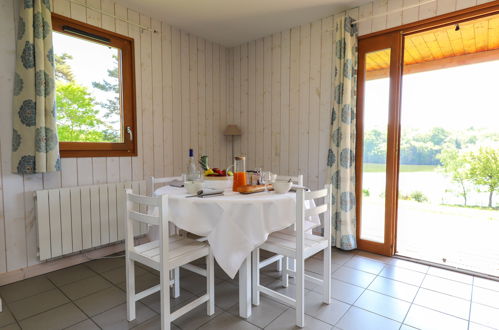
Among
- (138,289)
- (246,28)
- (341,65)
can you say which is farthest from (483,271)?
(246,28)

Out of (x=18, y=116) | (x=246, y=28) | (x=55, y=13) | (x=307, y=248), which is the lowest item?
(x=307, y=248)

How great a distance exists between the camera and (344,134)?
2.83 meters

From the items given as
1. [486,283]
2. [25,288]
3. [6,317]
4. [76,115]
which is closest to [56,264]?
[25,288]

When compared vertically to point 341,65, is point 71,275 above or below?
below

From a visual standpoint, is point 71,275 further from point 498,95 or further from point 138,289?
point 498,95

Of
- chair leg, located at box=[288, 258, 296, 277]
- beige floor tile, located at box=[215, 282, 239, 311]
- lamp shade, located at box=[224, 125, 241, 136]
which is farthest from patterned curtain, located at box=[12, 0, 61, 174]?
chair leg, located at box=[288, 258, 296, 277]

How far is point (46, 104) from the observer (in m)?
2.22

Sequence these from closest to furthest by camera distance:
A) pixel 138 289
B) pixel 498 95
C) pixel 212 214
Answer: pixel 212 214 → pixel 138 289 → pixel 498 95

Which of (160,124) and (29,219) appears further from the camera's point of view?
(160,124)

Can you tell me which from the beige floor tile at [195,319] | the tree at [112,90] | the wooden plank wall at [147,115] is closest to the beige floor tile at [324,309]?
the beige floor tile at [195,319]

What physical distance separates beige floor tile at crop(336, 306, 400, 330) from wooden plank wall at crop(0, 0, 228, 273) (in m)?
2.50

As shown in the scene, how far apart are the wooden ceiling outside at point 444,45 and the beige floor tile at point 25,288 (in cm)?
371

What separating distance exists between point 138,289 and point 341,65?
2898mm

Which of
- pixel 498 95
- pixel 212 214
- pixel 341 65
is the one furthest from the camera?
pixel 498 95
